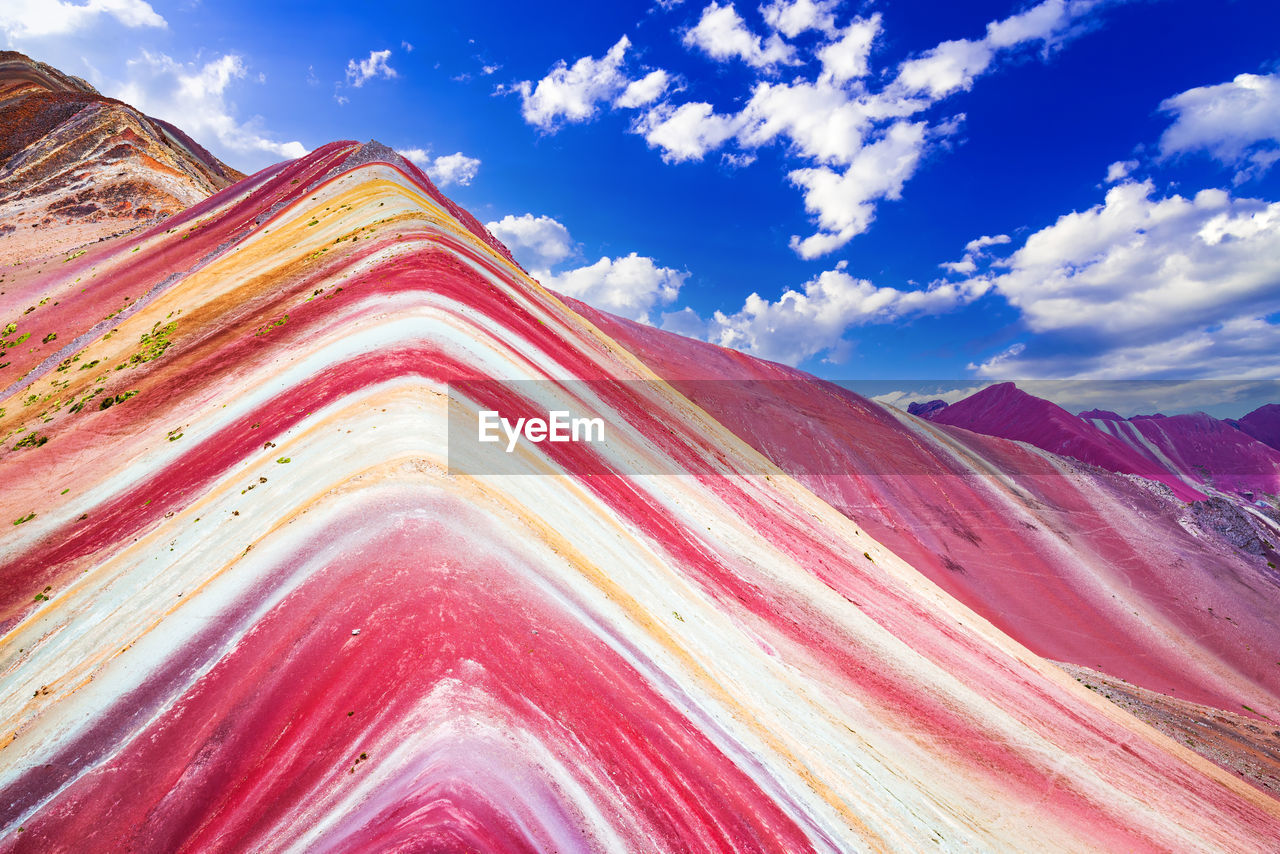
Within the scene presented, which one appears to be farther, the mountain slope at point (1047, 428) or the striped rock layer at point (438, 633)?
the mountain slope at point (1047, 428)

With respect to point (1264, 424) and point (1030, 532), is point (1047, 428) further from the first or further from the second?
point (1264, 424)

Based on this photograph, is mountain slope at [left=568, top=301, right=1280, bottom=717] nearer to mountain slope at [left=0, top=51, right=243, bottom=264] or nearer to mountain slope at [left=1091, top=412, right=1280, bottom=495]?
mountain slope at [left=0, top=51, right=243, bottom=264]

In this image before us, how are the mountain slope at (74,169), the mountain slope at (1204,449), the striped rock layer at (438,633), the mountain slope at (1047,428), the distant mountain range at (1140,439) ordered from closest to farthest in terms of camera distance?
the striped rock layer at (438,633)
the mountain slope at (74,169)
the mountain slope at (1047,428)
the distant mountain range at (1140,439)
the mountain slope at (1204,449)

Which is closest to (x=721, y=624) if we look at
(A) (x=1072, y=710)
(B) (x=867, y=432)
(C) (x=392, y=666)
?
(C) (x=392, y=666)

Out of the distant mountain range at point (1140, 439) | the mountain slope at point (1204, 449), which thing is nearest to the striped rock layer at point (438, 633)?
the distant mountain range at point (1140, 439)

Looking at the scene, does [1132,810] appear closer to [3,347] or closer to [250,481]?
[250,481]

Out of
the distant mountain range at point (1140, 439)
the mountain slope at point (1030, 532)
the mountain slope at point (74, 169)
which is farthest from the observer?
the distant mountain range at point (1140, 439)

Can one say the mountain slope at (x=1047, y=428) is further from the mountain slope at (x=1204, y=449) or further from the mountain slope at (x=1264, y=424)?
the mountain slope at (x=1264, y=424)

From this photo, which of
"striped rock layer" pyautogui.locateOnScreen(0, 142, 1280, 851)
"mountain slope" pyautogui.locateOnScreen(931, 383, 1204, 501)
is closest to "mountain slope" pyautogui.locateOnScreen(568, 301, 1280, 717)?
"striped rock layer" pyautogui.locateOnScreen(0, 142, 1280, 851)
